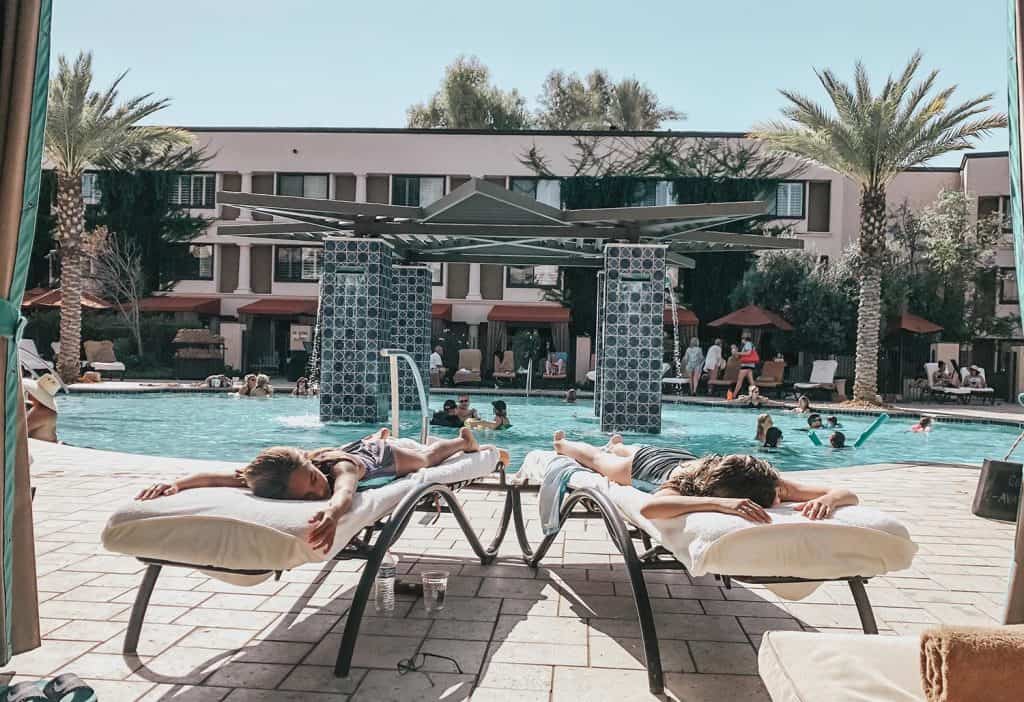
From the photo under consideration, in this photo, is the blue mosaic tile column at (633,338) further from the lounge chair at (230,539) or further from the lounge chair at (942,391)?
the lounge chair at (942,391)

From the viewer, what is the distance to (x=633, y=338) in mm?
11789

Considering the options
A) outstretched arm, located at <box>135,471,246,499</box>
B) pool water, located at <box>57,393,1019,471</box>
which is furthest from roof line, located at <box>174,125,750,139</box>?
outstretched arm, located at <box>135,471,246,499</box>

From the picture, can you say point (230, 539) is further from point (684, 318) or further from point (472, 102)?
point (472, 102)

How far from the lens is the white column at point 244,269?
27.9 m

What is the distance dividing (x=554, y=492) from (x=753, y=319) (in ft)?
60.9

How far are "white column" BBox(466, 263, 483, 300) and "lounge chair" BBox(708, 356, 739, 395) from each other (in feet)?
31.3

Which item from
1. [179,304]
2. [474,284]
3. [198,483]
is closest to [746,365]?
[474,284]

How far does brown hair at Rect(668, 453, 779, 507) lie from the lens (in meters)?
3.38

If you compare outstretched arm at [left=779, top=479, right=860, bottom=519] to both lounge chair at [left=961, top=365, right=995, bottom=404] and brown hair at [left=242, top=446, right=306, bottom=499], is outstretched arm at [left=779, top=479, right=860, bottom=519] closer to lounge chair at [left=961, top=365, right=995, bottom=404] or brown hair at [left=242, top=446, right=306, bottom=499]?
brown hair at [left=242, top=446, right=306, bottom=499]

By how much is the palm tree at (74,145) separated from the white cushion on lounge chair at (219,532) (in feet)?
60.4

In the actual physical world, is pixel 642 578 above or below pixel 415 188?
below

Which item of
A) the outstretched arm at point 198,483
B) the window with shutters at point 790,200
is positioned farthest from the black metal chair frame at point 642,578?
the window with shutters at point 790,200

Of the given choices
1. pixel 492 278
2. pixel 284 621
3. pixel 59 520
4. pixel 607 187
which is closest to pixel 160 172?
pixel 492 278

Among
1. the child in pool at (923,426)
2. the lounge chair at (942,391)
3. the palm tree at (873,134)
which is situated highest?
the palm tree at (873,134)
